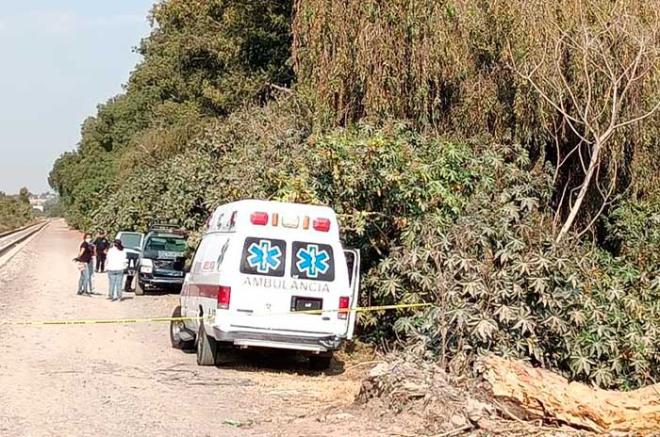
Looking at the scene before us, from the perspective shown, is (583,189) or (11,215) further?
(11,215)

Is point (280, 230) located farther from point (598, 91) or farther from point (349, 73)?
point (598, 91)

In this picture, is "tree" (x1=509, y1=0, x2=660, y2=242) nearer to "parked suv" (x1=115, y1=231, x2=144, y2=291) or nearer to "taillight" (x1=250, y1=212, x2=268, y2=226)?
"taillight" (x1=250, y1=212, x2=268, y2=226)

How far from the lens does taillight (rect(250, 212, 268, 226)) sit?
42.4 feet

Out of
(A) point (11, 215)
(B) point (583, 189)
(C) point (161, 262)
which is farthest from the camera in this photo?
(A) point (11, 215)

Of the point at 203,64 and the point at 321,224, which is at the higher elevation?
the point at 203,64

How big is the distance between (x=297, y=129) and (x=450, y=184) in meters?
5.48

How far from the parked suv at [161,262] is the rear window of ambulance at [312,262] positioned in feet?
44.4

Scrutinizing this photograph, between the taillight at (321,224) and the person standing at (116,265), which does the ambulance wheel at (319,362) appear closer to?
the taillight at (321,224)

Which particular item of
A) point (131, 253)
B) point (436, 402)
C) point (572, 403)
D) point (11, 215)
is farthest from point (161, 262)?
point (11, 215)

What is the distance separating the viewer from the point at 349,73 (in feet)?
58.8

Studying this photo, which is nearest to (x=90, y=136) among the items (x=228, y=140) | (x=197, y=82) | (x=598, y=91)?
(x=197, y=82)

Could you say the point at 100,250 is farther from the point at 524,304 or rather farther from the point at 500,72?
the point at 524,304

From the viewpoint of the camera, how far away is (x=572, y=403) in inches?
344

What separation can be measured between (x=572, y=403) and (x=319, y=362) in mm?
5614
